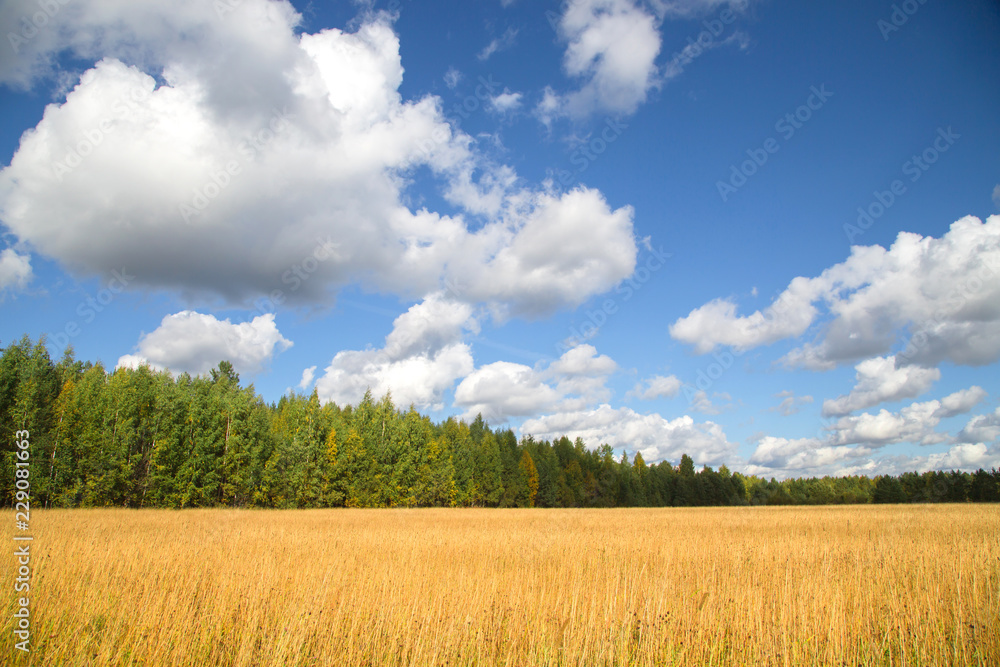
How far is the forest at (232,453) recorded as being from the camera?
3312 cm

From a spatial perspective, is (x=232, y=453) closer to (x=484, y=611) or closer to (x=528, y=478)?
(x=484, y=611)

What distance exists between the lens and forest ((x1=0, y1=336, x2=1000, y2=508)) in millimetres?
33125

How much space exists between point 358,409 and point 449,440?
1539cm

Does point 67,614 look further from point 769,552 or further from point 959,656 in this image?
point 769,552

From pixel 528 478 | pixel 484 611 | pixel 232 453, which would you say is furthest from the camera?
pixel 528 478

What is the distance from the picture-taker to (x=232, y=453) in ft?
131

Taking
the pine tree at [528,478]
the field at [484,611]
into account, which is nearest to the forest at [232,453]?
the pine tree at [528,478]

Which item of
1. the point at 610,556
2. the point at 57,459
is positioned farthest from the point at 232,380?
the point at 610,556

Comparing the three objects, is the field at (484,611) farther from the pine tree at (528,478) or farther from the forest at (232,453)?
the pine tree at (528,478)

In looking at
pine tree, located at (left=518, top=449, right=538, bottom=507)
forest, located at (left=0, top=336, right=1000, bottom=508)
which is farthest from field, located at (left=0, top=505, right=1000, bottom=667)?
pine tree, located at (left=518, top=449, right=538, bottom=507)

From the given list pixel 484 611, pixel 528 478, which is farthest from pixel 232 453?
pixel 528 478

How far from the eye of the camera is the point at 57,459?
106ft

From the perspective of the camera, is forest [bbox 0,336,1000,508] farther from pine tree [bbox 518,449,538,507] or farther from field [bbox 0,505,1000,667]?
field [bbox 0,505,1000,667]

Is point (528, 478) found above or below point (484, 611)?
below
